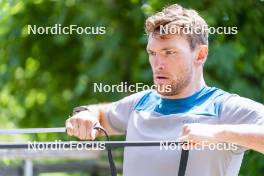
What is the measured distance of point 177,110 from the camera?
171 cm

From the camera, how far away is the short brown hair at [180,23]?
5.47ft

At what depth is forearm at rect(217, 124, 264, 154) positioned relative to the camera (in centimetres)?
144

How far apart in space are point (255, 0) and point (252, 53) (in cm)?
22

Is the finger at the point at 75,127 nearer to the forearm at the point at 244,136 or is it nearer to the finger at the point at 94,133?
the finger at the point at 94,133

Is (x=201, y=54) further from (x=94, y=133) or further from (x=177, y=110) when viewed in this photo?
(x=94, y=133)

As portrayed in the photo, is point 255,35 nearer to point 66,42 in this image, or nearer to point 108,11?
point 108,11

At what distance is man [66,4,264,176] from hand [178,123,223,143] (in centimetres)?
12

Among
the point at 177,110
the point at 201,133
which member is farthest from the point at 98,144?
the point at 177,110

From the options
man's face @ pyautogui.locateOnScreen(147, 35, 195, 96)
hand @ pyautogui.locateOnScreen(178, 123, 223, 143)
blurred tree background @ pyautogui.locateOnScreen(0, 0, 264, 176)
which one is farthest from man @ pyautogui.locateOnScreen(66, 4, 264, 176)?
blurred tree background @ pyautogui.locateOnScreen(0, 0, 264, 176)

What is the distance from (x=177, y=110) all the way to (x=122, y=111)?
0.70 feet

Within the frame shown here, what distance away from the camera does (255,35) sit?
2916 mm

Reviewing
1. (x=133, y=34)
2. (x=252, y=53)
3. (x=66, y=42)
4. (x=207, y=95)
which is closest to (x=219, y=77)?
(x=252, y=53)

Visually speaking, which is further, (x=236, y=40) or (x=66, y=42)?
(x=66, y=42)

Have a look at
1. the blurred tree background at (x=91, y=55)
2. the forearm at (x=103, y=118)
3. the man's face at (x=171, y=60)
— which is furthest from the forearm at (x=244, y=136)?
the blurred tree background at (x=91, y=55)
